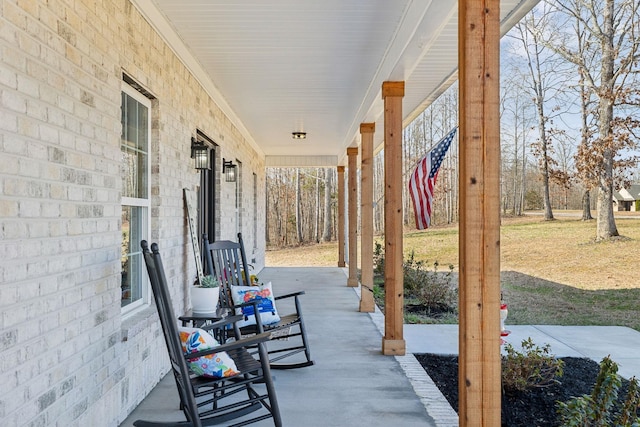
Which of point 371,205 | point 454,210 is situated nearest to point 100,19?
point 371,205

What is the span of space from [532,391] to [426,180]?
1749 mm

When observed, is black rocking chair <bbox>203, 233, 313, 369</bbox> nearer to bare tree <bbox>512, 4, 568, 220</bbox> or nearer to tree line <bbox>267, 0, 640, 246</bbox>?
tree line <bbox>267, 0, 640, 246</bbox>

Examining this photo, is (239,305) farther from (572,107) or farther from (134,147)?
(572,107)

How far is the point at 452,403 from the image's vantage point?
138 inches

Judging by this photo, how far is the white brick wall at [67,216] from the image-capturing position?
75.2 inches

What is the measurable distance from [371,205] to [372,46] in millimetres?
2437

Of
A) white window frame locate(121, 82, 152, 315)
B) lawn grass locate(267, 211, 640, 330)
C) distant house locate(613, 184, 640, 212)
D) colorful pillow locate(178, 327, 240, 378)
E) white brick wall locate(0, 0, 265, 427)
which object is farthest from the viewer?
distant house locate(613, 184, 640, 212)

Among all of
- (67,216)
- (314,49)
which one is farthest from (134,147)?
(314,49)

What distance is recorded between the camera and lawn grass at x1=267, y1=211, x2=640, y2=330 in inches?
370

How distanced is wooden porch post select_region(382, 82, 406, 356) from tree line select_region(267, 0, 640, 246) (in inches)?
323

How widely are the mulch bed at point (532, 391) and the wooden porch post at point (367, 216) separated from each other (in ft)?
6.43

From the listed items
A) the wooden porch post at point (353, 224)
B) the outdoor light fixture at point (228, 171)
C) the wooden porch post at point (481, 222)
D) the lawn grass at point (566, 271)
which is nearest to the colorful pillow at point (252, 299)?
the wooden porch post at point (481, 222)

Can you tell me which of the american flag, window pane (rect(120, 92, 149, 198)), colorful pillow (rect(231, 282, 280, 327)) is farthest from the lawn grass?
window pane (rect(120, 92, 149, 198))

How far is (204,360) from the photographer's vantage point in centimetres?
271
